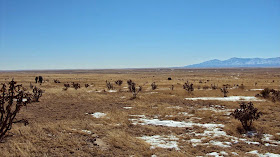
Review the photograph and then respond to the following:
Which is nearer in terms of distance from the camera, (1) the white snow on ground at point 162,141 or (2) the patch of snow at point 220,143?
(1) the white snow on ground at point 162,141

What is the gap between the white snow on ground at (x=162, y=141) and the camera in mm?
7988

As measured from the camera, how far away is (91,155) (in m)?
7.10

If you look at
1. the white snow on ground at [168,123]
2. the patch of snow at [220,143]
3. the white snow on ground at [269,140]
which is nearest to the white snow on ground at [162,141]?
the patch of snow at [220,143]

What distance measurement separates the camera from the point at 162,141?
28.3 feet

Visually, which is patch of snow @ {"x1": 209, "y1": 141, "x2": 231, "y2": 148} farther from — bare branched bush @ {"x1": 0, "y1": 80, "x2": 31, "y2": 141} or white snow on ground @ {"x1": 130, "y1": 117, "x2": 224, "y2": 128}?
bare branched bush @ {"x1": 0, "y1": 80, "x2": 31, "y2": 141}

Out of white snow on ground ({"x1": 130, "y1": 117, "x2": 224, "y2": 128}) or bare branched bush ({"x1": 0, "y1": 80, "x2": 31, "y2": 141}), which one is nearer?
bare branched bush ({"x1": 0, "y1": 80, "x2": 31, "y2": 141})

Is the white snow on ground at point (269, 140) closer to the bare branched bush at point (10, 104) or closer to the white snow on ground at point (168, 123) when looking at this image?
the white snow on ground at point (168, 123)

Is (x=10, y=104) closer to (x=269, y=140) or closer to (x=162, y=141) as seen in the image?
(x=162, y=141)

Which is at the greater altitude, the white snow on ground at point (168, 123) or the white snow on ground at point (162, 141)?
the white snow on ground at point (162, 141)

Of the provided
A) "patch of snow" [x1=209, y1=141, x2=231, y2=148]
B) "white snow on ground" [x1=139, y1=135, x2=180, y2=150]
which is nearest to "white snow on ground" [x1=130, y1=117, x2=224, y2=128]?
"white snow on ground" [x1=139, y1=135, x2=180, y2=150]

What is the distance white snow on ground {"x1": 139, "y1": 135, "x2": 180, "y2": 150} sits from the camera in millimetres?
7988

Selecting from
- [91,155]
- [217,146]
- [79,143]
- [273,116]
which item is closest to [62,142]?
[79,143]

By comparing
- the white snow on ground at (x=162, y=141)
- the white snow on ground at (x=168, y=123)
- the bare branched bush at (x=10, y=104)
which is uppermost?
the bare branched bush at (x=10, y=104)

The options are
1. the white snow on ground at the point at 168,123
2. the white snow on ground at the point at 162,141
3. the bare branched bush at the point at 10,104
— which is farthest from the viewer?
the white snow on ground at the point at 168,123
